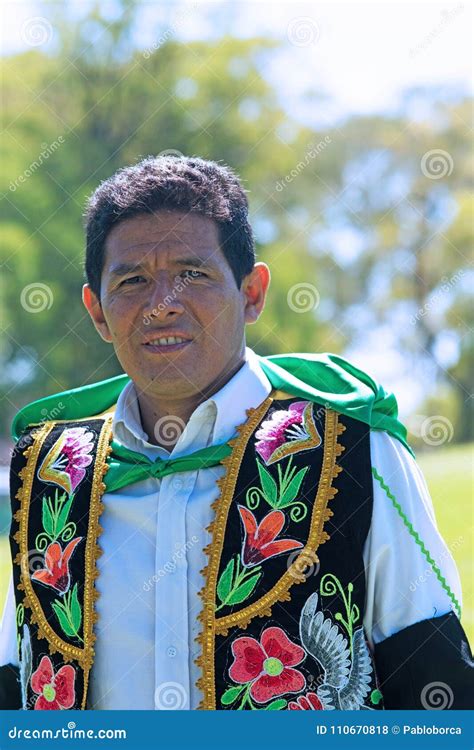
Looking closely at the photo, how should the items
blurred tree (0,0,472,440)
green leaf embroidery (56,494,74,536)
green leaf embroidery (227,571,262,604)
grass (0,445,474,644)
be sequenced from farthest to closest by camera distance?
blurred tree (0,0,472,440)
grass (0,445,474,644)
green leaf embroidery (56,494,74,536)
green leaf embroidery (227,571,262,604)

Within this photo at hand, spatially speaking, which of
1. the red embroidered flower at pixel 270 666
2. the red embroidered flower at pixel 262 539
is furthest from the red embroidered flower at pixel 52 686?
the red embroidered flower at pixel 262 539

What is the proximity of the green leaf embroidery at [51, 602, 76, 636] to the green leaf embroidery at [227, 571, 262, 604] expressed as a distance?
0.40 m

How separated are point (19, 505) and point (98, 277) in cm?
64

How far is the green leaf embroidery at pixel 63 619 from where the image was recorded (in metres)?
2.50

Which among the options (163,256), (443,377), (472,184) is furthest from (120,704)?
(472,184)

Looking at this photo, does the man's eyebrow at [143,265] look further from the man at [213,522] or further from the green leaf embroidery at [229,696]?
the green leaf embroidery at [229,696]

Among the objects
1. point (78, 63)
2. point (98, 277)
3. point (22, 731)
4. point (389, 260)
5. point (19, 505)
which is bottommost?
point (22, 731)

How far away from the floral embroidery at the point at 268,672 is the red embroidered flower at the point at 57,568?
0.47 metres

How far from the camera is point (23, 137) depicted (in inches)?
650

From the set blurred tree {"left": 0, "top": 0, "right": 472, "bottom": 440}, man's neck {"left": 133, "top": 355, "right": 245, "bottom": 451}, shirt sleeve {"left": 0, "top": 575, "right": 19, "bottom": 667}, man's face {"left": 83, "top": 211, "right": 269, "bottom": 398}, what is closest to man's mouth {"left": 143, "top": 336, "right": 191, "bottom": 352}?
man's face {"left": 83, "top": 211, "right": 269, "bottom": 398}

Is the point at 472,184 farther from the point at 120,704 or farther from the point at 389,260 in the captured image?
the point at 120,704

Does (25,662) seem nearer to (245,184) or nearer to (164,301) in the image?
(164,301)

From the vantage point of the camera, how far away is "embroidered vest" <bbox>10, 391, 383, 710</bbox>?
7.70 ft

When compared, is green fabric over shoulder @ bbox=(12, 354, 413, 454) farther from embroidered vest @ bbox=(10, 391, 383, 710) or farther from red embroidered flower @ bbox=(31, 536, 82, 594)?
red embroidered flower @ bbox=(31, 536, 82, 594)
